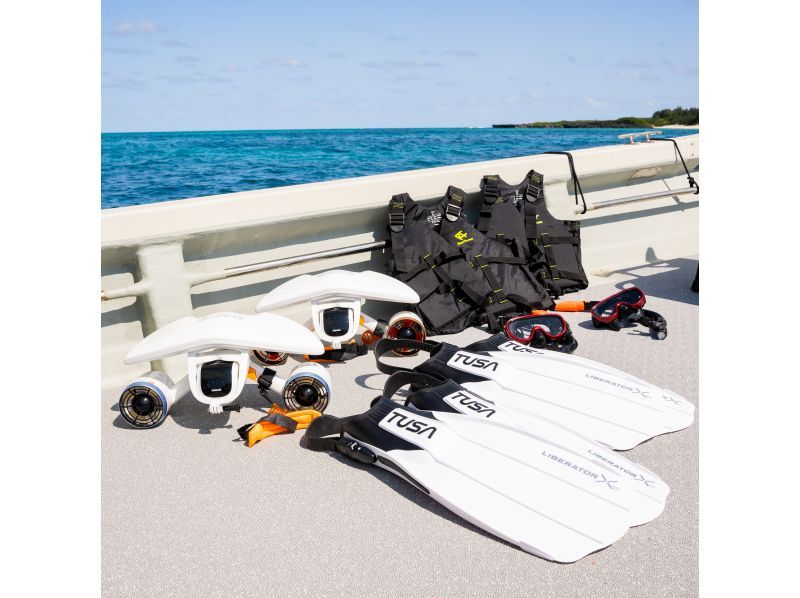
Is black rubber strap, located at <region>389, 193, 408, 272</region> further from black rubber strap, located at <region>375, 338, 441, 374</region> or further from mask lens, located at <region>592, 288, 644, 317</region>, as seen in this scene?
mask lens, located at <region>592, 288, 644, 317</region>

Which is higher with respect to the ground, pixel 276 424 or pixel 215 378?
pixel 215 378

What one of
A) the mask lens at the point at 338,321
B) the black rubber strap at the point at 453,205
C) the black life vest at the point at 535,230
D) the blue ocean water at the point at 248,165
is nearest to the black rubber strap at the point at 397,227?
the black rubber strap at the point at 453,205

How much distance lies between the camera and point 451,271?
3578mm

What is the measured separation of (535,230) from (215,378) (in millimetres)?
2179

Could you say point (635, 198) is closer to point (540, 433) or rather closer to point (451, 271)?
point (451, 271)

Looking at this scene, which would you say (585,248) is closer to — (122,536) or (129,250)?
(129,250)

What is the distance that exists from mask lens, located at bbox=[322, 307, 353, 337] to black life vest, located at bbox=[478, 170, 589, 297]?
1.18 m

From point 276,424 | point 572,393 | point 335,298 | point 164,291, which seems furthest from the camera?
point 164,291

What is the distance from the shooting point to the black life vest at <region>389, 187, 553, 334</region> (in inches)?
138

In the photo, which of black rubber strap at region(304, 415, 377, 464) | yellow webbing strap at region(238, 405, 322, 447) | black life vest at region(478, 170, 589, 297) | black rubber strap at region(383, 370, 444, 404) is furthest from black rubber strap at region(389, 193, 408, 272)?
black rubber strap at region(304, 415, 377, 464)

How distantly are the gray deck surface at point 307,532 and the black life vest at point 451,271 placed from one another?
1.15 m

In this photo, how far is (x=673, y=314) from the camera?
3611mm

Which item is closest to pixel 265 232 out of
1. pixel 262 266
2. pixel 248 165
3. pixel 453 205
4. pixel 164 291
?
pixel 262 266

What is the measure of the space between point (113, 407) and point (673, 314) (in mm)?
2668
